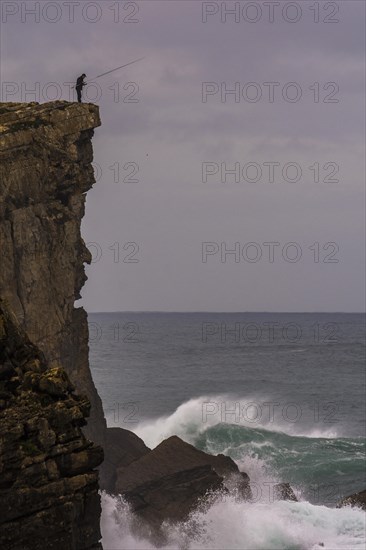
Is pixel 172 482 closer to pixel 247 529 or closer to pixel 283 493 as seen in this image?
pixel 247 529

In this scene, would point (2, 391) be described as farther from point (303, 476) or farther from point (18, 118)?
point (303, 476)

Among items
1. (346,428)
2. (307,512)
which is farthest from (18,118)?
(346,428)

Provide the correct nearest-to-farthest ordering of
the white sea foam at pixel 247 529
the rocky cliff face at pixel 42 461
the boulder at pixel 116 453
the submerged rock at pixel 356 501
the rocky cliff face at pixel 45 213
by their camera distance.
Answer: the rocky cliff face at pixel 42 461, the rocky cliff face at pixel 45 213, the white sea foam at pixel 247 529, the boulder at pixel 116 453, the submerged rock at pixel 356 501

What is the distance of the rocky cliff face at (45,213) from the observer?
164 ft

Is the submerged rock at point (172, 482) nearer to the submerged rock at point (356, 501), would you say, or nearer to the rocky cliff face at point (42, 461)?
the submerged rock at point (356, 501)

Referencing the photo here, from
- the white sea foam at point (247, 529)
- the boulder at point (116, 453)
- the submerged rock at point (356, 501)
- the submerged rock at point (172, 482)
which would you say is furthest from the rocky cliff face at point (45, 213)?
the submerged rock at point (356, 501)

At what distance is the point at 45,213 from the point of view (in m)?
51.2

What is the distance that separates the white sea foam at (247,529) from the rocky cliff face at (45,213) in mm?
7755

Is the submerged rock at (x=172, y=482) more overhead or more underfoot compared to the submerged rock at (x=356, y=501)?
more overhead

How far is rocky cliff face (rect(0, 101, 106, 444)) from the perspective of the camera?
50.0 m

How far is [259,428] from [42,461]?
68.0 meters

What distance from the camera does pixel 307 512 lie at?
187 feet

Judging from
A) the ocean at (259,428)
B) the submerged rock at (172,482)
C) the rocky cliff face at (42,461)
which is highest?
the rocky cliff face at (42,461)

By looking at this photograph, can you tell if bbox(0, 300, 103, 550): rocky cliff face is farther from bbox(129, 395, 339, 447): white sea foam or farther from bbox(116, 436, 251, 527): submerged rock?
bbox(129, 395, 339, 447): white sea foam
